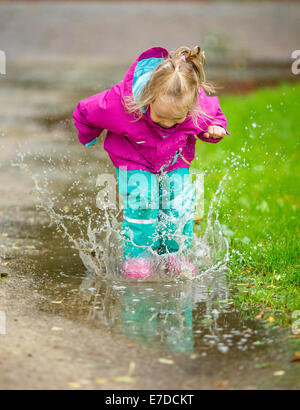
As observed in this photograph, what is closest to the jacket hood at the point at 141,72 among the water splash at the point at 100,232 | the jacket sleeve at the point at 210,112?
the jacket sleeve at the point at 210,112

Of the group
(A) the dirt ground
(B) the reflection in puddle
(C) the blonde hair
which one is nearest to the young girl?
(C) the blonde hair

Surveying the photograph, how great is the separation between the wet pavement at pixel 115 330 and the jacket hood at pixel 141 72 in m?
0.93

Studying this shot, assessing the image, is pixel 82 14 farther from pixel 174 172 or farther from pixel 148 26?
pixel 174 172

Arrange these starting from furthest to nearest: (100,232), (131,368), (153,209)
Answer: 1. (100,232)
2. (153,209)
3. (131,368)

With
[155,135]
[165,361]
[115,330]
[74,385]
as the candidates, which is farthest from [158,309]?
[155,135]

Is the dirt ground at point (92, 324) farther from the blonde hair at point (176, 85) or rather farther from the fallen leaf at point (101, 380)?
the blonde hair at point (176, 85)

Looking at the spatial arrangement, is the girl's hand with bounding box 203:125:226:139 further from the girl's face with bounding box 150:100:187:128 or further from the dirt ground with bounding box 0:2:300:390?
the dirt ground with bounding box 0:2:300:390

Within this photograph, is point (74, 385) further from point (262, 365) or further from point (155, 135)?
point (155, 135)

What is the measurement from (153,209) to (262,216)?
1190 mm

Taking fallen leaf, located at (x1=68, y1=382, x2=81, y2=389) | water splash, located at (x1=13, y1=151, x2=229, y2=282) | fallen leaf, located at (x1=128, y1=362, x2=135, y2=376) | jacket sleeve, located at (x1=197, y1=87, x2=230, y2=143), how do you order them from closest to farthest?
fallen leaf, located at (x1=68, y1=382, x2=81, y2=389) → fallen leaf, located at (x1=128, y1=362, x2=135, y2=376) → jacket sleeve, located at (x1=197, y1=87, x2=230, y2=143) → water splash, located at (x1=13, y1=151, x2=229, y2=282)

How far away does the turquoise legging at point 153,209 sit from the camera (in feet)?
11.8

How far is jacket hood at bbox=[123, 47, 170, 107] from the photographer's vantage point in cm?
331

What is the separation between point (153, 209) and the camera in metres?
3.65

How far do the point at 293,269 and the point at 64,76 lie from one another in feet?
26.8
